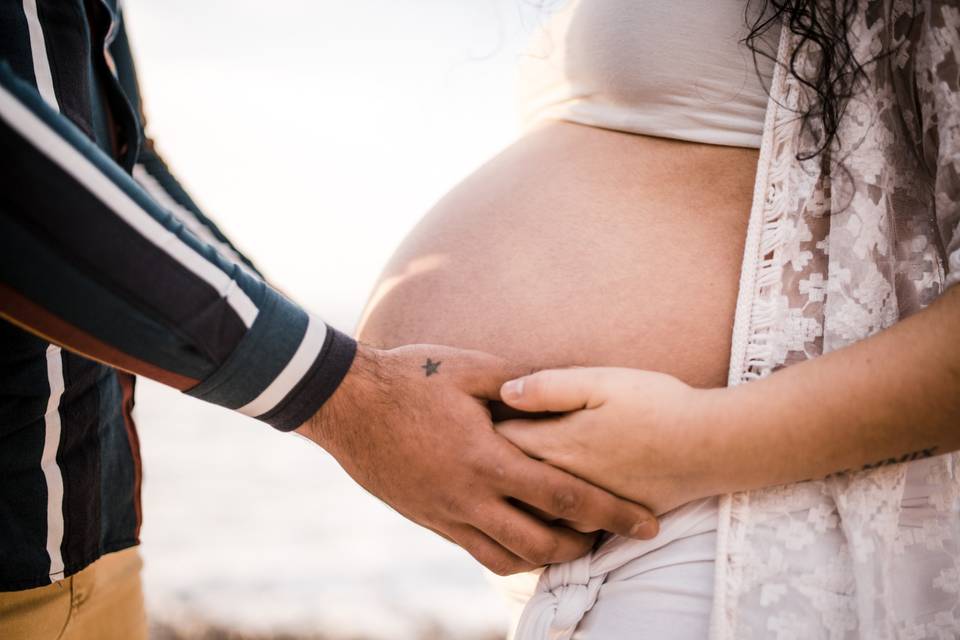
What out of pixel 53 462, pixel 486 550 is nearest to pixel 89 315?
pixel 53 462

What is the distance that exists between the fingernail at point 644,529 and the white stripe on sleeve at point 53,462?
790 millimetres

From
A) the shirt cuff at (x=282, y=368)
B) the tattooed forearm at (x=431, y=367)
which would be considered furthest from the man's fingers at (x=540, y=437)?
the shirt cuff at (x=282, y=368)

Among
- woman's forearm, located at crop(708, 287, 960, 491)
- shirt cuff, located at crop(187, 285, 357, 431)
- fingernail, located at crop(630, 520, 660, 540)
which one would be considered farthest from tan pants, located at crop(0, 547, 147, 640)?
woman's forearm, located at crop(708, 287, 960, 491)

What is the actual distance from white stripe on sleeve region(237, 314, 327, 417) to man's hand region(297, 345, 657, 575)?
2.2 inches

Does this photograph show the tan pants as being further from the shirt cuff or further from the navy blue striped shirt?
the shirt cuff

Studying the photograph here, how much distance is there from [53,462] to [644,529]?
0.81 meters

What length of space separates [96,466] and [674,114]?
3.35 ft

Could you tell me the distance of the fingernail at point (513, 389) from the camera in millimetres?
698

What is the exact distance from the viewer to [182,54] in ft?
24.3

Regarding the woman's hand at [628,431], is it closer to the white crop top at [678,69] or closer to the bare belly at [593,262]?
the bare belly at [593,262]

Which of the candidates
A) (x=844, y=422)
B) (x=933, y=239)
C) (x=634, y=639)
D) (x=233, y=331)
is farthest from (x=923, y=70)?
(x=233, y=331)

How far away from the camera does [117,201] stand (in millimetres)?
561

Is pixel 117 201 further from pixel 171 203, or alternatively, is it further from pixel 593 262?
pixel 171 203

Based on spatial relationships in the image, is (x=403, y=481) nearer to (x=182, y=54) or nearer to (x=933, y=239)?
(x=933, y=239)
